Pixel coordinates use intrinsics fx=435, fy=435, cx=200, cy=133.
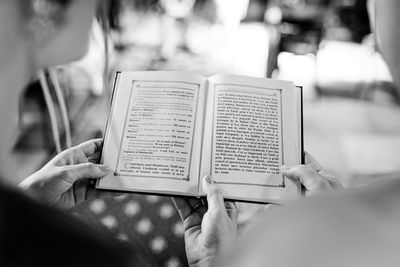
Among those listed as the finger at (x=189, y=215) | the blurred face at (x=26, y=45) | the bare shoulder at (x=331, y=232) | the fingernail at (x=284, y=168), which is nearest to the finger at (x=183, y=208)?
the finger at (x=189, y=215)

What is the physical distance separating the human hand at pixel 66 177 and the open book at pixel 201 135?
37mm

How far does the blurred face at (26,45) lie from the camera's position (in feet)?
1.82

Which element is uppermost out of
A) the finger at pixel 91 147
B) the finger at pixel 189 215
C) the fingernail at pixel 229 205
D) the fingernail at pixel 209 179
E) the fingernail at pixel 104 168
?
the finger at pixel 91 147

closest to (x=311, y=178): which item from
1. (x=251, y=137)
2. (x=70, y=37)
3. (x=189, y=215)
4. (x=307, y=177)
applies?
(x=307, y=177)

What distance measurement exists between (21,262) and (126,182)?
54cm

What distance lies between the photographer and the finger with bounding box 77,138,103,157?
37.0 inches

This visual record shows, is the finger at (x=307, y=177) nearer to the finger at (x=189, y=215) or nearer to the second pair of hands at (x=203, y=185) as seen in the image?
the second pair of hands at (x=203, y=185)

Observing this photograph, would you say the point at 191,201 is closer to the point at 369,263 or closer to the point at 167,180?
the point at 167,180

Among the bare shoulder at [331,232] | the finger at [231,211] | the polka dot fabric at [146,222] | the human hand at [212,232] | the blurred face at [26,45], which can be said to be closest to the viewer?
the bare shoulder at [331,232]

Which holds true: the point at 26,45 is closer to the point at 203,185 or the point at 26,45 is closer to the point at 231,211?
the point at 203,185

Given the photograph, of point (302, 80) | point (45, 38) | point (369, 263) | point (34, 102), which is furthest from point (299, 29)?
point (369, 263)

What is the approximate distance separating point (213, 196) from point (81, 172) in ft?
0.88

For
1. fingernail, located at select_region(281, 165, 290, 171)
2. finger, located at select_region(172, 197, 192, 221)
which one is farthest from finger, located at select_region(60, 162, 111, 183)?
fingernail, located at select_region(281, 165, 290, 171)

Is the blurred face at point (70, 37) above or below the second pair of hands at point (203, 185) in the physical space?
above
